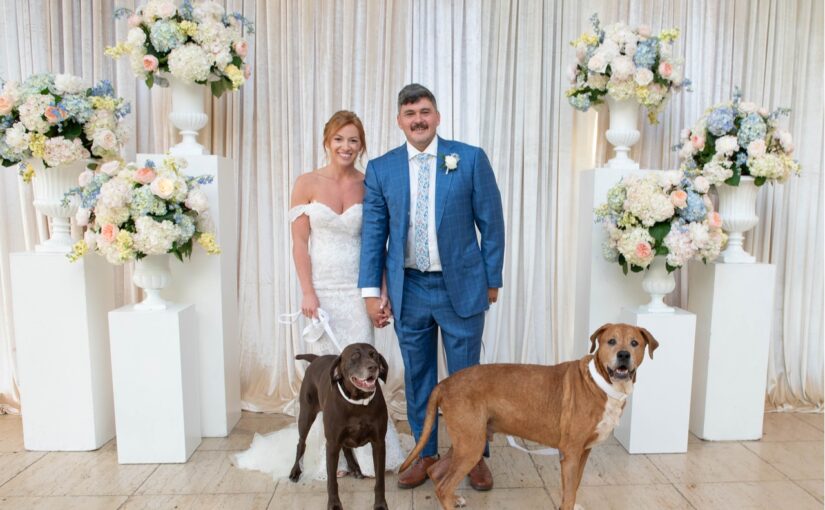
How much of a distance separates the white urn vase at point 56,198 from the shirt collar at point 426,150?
1.90 meters

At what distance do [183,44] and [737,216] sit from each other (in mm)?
3332

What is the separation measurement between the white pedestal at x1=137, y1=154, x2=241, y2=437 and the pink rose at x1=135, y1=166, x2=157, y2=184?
0.41m

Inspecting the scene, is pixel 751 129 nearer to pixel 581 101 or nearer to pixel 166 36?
pixel 581 101

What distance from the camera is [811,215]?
3.85 m

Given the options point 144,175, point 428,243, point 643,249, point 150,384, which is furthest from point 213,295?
point 643,249

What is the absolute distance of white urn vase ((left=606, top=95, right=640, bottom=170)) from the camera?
11.0 feet

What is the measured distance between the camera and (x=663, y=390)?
3.10 m

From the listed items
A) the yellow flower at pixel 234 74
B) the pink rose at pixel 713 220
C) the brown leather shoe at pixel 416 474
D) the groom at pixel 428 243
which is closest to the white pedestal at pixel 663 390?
the pink rose at pixel 713 220

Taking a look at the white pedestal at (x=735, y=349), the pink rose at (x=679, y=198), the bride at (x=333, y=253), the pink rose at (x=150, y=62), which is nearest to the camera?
the bride at (x=333, y=253)

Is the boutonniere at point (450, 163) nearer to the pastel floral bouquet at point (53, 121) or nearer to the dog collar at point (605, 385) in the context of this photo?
the dog collar at point (605, 385)

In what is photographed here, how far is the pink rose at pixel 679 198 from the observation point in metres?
2.92

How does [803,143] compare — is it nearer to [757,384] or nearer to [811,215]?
[811,215]

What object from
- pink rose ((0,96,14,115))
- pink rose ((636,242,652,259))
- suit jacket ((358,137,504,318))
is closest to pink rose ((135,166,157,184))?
pink rose ((0,96,14,115))

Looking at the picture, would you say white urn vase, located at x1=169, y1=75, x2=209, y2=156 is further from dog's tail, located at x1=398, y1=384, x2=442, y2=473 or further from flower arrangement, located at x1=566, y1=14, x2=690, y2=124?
flower arrangement, located at x1=566, y1=14, x2=690, y2=124
